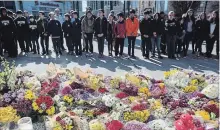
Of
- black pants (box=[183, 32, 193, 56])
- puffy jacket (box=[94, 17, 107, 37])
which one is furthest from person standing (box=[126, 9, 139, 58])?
black pants (box=[183, 32, 193, 56])

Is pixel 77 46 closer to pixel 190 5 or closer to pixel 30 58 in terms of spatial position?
pixel 30 58

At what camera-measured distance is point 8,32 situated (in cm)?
941

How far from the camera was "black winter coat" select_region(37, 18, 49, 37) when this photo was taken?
9.82 m

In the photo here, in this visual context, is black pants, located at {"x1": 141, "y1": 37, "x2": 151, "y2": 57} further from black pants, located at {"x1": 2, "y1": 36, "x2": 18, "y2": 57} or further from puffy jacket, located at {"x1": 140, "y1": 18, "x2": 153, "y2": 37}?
black pants, located at {"x1": 2, "y1": 36, "x2": 18, "y2": 57}

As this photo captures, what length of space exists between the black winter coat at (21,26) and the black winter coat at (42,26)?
0.41 metres

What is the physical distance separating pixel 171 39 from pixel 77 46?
3261mm

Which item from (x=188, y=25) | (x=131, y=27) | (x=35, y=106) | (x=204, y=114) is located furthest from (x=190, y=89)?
(x=188, y=25)

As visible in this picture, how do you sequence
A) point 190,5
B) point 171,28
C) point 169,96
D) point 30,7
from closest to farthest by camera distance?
1. point 169,96
2. point 171,28
3. point 190,5
4. point 30,7

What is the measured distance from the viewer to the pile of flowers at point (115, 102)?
Result: 11.5 ft

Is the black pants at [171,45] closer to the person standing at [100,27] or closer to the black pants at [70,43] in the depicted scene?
the person standing at [100,27]

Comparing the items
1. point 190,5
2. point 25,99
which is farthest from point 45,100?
point 190,5

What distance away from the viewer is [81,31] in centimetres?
1005

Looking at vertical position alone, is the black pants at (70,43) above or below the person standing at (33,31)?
below

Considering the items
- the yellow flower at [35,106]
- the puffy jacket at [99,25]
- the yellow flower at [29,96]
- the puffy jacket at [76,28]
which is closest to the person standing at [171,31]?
the puffy jacket at [99,25]
